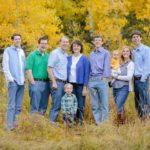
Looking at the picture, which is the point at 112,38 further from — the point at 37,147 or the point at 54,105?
the point at 37,147

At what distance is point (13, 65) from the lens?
8.27 metres

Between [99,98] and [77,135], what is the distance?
4.02 feet

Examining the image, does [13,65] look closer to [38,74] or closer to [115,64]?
[38,74]

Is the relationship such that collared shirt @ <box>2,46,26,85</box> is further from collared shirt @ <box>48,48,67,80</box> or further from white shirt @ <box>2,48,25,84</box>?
collared shirt @ <box>48,48,67,80</box>

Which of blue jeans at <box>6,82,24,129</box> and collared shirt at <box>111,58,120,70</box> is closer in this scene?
blue jeans at <box>6,82,24,129</box>

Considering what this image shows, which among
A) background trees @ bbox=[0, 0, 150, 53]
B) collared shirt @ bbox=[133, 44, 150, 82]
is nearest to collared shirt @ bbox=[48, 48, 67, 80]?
collared shirt @ bbox=[133, 44, 150, 82]

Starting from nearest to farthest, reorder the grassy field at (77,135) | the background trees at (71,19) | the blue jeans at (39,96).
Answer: the grassy field at (77,135) → the blue jeans at (39,96) → the background trees at (71,19)

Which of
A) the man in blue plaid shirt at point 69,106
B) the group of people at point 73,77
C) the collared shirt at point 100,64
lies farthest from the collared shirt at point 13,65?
the collared shirt at point 100,64

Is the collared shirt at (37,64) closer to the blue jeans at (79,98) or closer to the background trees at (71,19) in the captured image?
the blue jeans at (79,98)

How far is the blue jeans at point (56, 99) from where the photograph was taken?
8500mm

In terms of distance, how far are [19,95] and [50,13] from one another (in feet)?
28.8

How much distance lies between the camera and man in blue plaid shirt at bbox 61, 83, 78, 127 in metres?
8.45

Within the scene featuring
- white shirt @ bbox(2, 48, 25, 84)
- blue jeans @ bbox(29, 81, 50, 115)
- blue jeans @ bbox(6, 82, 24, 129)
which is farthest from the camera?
blue jeans @ bbox(29, 81, 50, 115)

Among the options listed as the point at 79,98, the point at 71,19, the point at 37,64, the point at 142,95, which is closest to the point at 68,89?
the point at 79,98
